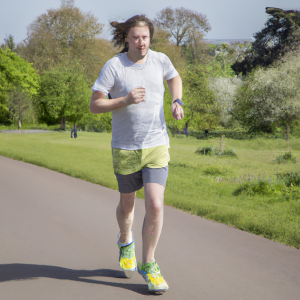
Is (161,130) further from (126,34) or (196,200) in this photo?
(196,200)

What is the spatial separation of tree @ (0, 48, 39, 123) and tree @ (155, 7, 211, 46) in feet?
47.2

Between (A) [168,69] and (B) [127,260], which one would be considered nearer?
(A) [168,69]

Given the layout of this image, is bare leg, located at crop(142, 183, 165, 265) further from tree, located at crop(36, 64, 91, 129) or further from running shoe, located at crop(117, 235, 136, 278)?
tree, located at crop(36, 64, 91, 129)

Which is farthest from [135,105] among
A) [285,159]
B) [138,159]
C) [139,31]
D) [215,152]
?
[215,152]

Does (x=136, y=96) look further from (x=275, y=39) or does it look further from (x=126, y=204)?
(x=275, y=39)

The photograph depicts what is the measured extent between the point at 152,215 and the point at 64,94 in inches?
1568

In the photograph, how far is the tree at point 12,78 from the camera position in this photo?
39.3m

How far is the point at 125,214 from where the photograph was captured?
10.9 ft

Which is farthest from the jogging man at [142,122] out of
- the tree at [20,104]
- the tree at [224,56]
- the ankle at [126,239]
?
the tree at [224,56]

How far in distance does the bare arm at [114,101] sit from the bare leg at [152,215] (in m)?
0.63

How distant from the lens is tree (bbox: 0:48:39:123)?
1547 inches

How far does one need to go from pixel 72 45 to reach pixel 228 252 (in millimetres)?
48305

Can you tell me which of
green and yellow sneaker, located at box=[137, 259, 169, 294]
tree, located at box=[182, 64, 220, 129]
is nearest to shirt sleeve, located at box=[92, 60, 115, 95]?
green and yellow sneaker, located at box=[137, 259, 169, 294]

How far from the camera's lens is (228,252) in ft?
13.0
